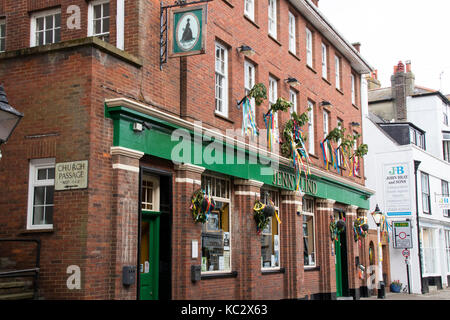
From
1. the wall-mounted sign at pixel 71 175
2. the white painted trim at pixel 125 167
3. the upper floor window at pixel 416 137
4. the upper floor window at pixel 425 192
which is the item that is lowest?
the wall-mounted sign at pixel 71 175

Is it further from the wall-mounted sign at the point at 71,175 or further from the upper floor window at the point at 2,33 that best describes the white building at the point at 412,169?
the wall-mounted sign at the point at 71,175

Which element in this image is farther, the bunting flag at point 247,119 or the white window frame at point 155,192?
the bunting flag at point 247,119

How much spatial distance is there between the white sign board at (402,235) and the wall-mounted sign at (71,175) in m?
21.8

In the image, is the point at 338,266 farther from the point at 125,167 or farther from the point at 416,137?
the point at 125,167

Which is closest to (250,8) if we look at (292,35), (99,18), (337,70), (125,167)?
(292,35)

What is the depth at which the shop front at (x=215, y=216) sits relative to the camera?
1229 centimetres

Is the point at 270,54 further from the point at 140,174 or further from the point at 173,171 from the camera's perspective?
the point at 140,174

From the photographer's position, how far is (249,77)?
17.9 meters

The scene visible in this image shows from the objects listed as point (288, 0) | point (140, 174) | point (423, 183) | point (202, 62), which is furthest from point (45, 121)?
point (423, 183)

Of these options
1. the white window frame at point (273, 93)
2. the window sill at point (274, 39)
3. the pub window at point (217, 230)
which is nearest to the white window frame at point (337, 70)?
the window sill at point (274, 39)

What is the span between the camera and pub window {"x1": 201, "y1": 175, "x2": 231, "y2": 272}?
15.0 m

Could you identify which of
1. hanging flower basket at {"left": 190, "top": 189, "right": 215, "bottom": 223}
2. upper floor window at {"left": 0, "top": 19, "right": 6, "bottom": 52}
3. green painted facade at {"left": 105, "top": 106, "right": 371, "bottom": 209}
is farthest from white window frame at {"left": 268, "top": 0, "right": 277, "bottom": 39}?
upper floor window at {"left": 0, "top": 19, "right": 6, "bottom": 52}

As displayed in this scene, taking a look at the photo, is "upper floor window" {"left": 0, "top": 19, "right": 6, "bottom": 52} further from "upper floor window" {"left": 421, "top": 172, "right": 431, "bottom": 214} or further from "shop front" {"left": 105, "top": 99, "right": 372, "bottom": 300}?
"upper floor window" {"left": 421, "top": 172, "right": 431, "bottom": 214}

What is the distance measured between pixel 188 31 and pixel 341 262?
1553 centimetres
